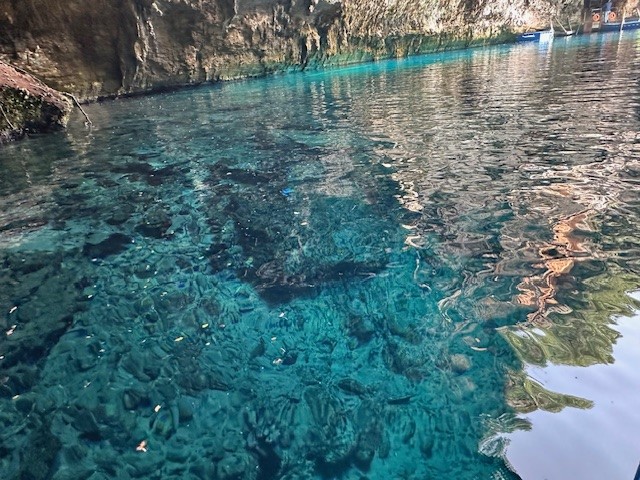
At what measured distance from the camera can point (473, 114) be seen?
876 centimetres

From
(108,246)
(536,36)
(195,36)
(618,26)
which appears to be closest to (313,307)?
(108,246)

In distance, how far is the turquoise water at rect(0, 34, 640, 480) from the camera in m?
1.91

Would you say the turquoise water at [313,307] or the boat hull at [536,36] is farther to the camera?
the boat hull at [536,36]

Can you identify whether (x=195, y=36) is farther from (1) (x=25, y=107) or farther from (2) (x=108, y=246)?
(2) (x=108, y=246)

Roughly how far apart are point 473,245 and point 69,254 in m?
3.75

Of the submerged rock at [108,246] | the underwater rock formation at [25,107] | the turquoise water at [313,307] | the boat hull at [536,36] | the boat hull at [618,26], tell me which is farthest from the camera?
the boat hull at [618,26]

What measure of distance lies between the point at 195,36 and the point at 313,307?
23.4 metres

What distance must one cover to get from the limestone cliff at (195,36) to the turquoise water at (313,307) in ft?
52.5

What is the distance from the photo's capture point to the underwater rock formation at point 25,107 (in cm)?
1012

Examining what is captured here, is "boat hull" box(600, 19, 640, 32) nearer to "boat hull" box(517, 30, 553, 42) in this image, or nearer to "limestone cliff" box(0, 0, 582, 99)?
"boat hull" box(517, 30, 553, 42)

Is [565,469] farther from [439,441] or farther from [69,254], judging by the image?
[69,254]

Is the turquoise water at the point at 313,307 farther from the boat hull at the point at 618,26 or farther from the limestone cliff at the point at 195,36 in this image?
the boat hull at the point at 618,26

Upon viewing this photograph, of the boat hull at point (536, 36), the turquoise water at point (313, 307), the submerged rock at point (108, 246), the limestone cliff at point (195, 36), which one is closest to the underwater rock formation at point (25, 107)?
the turquoise water at point (313, 307)

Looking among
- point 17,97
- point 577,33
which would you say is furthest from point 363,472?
A: point 577,33
